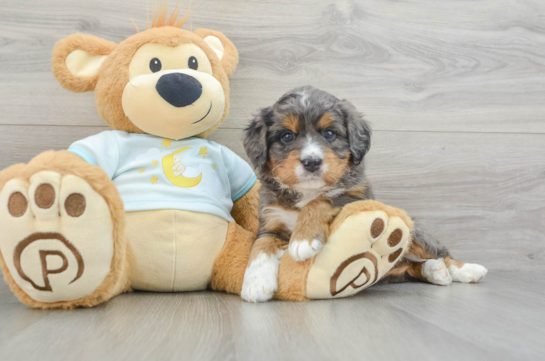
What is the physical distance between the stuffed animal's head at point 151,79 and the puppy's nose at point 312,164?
49 centimetres

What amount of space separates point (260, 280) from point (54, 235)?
2.23ft

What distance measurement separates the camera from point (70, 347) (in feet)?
3.30

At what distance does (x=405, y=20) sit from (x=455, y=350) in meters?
1.92

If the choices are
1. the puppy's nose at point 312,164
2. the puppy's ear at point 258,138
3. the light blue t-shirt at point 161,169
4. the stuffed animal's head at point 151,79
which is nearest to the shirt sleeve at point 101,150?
the light blue t-shirt at point 161,169

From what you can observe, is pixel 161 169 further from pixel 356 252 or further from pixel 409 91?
pixel 409 91

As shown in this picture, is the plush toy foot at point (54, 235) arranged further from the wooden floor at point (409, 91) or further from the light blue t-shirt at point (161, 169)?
the wooden floor at point (409, 91)

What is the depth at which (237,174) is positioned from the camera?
6.33ft

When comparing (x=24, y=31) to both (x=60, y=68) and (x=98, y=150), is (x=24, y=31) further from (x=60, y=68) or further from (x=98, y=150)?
(x=98, y=150)

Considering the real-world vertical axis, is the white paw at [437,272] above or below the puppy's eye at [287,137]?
below

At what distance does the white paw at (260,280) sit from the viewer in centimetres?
148

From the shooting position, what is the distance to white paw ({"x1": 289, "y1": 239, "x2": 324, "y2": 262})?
4.68ft

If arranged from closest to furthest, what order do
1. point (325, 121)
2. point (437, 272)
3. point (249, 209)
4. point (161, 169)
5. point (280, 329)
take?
1. point (280, 329)
2. point (325, 121)
3. point (161, 169)
4. point (437, 272)
5. point (249, 209)

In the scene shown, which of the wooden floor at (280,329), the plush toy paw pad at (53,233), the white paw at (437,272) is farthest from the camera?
the white paw at (437,272)

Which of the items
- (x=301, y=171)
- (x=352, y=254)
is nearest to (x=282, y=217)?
(x=301, y=171)
